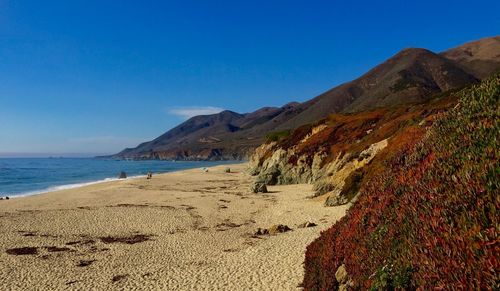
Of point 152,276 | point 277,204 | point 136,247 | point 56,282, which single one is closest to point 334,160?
point 277,204

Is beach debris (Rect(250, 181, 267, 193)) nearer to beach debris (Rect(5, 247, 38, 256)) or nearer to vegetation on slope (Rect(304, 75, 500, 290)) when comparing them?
beach debris (Rect(5, 247, 38, 256))

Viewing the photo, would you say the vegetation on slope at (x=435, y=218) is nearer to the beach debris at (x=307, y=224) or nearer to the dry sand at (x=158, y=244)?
the dry sand at (x=158, y=244)

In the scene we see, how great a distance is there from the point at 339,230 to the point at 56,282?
11940mm

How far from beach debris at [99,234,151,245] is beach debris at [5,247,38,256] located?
3.62m

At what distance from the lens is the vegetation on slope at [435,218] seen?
4746 mm

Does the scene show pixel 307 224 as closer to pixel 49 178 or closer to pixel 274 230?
pixel 274 230

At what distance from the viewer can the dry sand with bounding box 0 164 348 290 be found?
14570 mm

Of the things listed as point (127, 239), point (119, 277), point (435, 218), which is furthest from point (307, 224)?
point (435, 218)

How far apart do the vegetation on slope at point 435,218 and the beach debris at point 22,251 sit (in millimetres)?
15953

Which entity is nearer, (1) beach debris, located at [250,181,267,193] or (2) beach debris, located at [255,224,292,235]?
(2) beach debris, located at [255,224,292,235]

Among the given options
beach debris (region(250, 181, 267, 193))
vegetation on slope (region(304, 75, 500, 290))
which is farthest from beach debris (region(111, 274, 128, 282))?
beach debris (region(250, 181, 267, 193))

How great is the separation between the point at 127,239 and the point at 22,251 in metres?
5.41

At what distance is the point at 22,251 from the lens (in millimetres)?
19109

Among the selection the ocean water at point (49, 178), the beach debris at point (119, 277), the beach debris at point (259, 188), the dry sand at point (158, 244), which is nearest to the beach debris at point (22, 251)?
the dry sand at point (158, 244)
